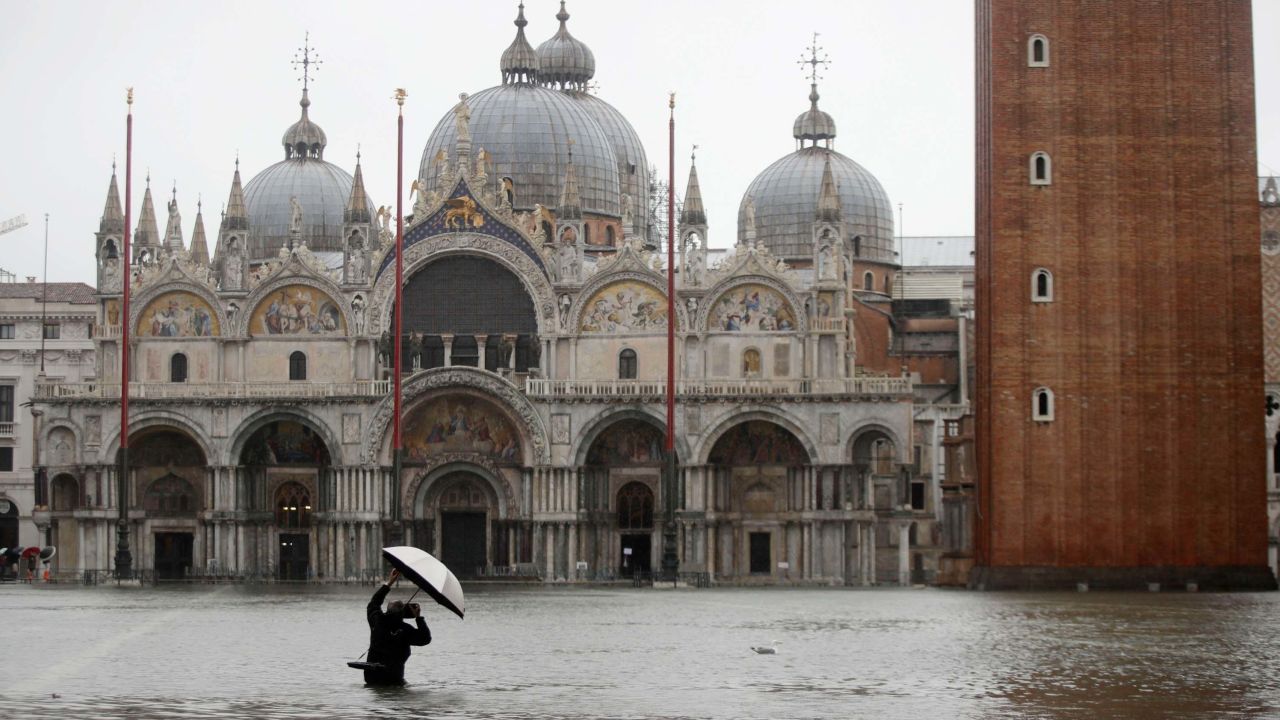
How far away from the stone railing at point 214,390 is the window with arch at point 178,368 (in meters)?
1.19

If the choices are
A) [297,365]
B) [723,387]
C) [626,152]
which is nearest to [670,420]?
[723,387]

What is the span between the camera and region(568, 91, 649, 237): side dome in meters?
98.9

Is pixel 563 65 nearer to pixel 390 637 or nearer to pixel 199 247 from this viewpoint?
pixel 199 247

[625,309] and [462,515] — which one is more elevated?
[625,309]

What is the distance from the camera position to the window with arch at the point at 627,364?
83625mm

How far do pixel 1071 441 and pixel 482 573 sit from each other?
1084 inches

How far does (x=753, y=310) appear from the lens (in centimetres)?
8312

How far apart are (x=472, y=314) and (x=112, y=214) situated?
14.4 meters

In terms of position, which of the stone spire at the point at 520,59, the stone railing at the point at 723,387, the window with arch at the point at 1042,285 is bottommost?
the stone railing at the point at 723,387

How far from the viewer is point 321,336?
85125 millimetres

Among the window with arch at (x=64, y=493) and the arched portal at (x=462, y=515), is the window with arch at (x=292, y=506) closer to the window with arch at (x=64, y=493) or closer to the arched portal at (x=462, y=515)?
the arched portal at (x=462, y=515)

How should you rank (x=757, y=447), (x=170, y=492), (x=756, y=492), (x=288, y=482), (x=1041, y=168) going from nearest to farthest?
(x=1041, y=168)
(x=757, y=447)
(x=756, y=492)
(x=288, y=482)
(x=170, y=492)

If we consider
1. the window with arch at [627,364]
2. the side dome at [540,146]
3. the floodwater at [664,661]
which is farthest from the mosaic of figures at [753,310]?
the floodwater at [664,661]

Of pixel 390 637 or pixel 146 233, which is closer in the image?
pixel 390 637
